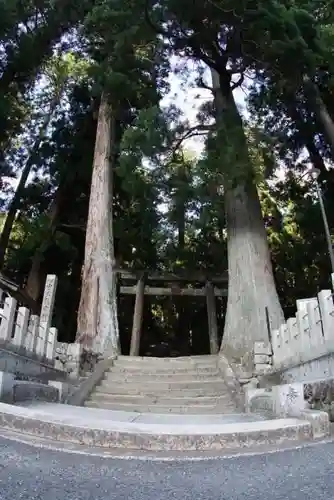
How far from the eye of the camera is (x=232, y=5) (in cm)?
752

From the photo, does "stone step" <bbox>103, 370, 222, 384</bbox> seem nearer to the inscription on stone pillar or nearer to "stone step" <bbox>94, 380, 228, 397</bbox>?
"stone step" <bbox>94, 380, 228, 397</bbox>

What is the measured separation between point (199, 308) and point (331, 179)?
706cm

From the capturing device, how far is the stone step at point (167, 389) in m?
6.95

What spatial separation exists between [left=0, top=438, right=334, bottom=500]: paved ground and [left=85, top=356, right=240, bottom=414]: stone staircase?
12.9 ft

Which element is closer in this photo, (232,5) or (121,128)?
(232,5)

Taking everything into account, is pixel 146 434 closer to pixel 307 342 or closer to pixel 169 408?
pixel 307 342

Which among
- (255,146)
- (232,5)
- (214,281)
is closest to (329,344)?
(255,146)

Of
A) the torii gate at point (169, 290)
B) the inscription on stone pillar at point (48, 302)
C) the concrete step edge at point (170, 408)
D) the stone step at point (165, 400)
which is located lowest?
the concrete step edge at point (170, 408)

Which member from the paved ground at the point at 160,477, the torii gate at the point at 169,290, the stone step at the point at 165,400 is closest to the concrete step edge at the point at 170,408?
the stone step at the point at 165,400

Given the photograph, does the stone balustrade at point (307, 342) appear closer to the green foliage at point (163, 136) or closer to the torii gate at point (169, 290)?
the green foliage at point (163, 136)

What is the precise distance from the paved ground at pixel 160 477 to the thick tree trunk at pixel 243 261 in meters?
5.76

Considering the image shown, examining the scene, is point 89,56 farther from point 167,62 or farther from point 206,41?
point 206,41

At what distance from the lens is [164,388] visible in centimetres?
719

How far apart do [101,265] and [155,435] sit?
744 centimetres
